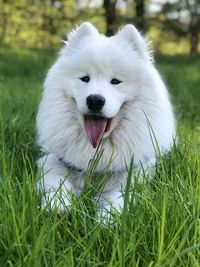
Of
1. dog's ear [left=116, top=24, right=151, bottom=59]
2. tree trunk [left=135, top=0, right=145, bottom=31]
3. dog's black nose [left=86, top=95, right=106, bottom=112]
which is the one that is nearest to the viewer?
dog's black nose [left=86, top=95, right=106, bottom=112]

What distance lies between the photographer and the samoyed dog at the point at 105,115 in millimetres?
2971

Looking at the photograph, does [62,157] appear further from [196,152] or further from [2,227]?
[2,227]

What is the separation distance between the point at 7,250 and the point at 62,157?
4.73ft

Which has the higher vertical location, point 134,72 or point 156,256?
point 134,72

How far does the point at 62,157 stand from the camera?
10.2 feet

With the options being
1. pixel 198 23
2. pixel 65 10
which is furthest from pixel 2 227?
pixel 65 10

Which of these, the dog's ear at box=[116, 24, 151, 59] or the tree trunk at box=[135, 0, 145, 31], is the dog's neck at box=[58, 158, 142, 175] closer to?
the dog's ear at box=[116, 24, 151, 59]

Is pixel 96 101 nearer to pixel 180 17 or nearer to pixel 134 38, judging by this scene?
pixel 134 38

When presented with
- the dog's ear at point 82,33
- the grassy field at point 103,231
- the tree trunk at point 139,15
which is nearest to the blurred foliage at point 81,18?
the tree trunk at point 139,15

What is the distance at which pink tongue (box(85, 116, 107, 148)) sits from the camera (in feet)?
9.72

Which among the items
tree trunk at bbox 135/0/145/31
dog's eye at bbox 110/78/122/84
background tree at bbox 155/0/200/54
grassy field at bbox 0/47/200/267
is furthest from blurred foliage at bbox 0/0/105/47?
grassy field at bbox 0/47/200/267

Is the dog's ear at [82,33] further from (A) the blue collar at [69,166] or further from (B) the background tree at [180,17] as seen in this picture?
(B) the background tree at [180,17]

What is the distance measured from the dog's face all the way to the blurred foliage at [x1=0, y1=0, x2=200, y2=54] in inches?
587

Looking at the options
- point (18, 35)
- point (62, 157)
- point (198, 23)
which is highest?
point (18, 35)
